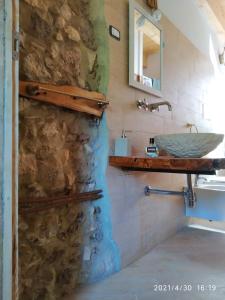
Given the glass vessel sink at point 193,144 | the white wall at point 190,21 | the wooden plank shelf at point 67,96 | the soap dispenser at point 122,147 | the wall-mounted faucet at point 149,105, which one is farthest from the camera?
the white wall at point 190,21

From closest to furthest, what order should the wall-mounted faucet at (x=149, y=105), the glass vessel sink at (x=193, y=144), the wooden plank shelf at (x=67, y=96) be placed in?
the wooden plank shelf at (x=67, y=96) → the glass vessel sink at (x=193, y=144) → the wall-mounted faucet at (x=149, y=105)

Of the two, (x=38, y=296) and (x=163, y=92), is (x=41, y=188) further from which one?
(x=163, y=92)

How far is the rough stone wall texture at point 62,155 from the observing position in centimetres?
111

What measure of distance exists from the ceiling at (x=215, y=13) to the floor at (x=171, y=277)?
241cm

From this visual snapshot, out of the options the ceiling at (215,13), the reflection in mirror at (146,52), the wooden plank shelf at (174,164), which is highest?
the ceiling at (215,13)

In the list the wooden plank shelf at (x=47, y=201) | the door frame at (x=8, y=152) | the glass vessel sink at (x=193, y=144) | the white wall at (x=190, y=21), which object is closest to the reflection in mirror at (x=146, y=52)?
the white wall at (x=190, y=21)

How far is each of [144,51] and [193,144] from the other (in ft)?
2.90

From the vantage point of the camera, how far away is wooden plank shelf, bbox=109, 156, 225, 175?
1.22m

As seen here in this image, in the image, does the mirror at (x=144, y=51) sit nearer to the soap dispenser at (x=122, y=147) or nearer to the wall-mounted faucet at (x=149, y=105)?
the wall-mounted faucet at (x=149, y=105)

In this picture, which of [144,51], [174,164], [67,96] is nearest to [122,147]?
[174,164]

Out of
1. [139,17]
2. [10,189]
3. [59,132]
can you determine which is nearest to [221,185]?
[139,17]

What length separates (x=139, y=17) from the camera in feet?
5.80

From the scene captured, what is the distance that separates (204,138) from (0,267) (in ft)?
3.58

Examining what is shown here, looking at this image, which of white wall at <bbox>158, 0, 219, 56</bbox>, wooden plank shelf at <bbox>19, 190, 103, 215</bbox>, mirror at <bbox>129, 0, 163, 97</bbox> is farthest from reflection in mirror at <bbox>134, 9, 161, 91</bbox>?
wooden plank shelf at <bbox>19, 190, 103, 215</bbox>
